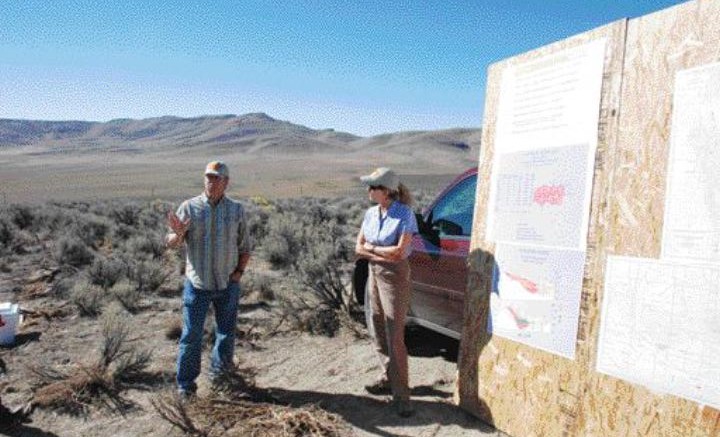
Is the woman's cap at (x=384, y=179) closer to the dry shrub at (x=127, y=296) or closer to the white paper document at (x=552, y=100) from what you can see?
the white paper document at (x=552, y=100)

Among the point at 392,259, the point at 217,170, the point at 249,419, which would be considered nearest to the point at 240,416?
the point at 249,419

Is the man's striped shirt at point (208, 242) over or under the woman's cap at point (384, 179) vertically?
under

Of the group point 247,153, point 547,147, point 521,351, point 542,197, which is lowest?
point 521,351

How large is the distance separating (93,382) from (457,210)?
11.6 ft

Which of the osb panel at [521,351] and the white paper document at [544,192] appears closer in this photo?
the osb panel at [521,351]

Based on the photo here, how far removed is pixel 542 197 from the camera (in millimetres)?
4066

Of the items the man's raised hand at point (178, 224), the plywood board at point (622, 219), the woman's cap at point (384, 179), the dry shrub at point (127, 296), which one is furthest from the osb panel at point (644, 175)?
the dry shrub at point (127, 296)

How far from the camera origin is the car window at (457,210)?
17.5ft

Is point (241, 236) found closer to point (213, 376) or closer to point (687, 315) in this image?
point (213, 376)

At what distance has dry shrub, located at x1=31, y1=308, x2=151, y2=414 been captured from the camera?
504 cm

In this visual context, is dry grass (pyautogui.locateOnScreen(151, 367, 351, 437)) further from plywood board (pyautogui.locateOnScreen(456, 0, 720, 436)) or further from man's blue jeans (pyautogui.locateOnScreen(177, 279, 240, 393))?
plywood board (pyautogui.locateOnScreen(456, 0, 720, 436))

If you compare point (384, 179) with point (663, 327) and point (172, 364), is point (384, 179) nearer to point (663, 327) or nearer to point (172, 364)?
point (663, 327)

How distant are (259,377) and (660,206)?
152 inches

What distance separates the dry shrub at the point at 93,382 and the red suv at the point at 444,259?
265cm
